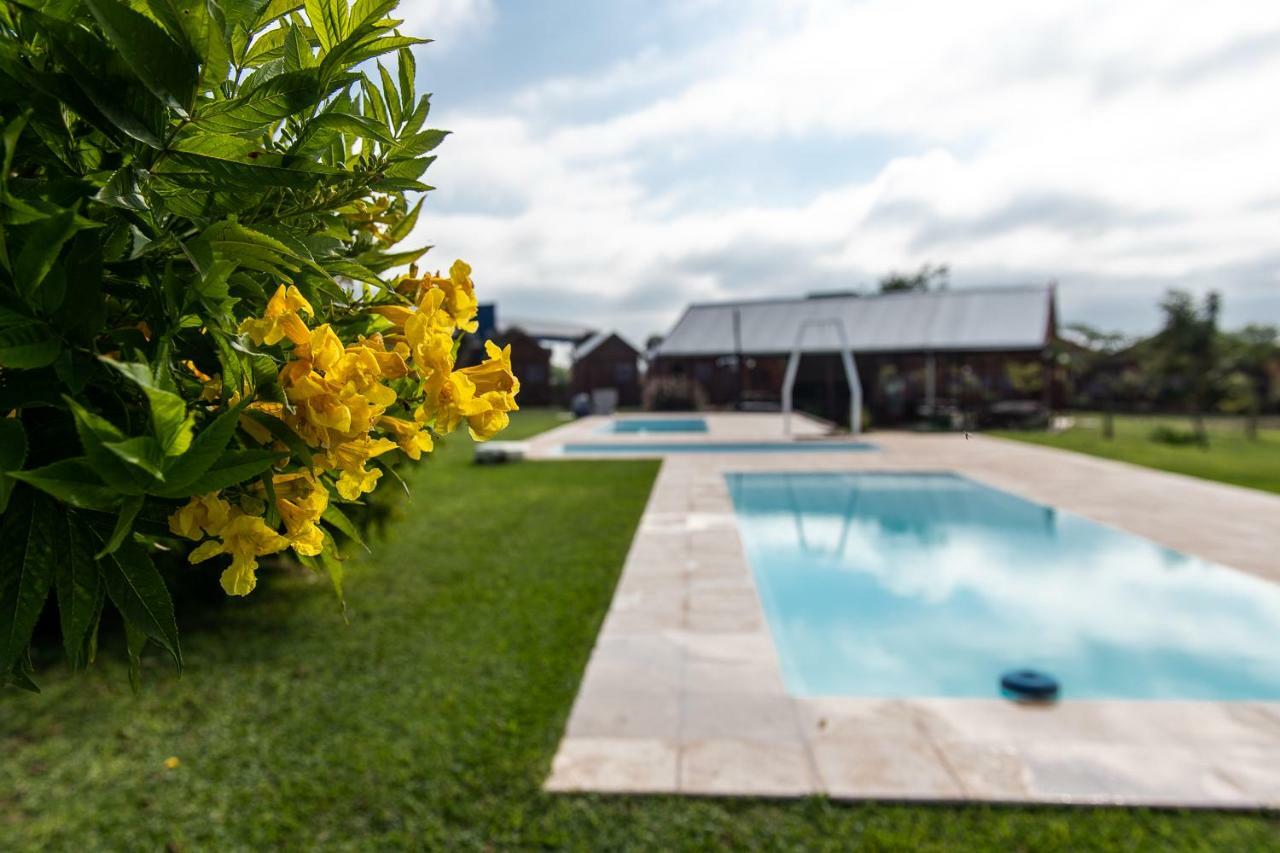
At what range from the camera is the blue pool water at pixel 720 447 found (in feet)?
54.2

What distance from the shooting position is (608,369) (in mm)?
34500

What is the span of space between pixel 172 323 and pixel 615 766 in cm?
343

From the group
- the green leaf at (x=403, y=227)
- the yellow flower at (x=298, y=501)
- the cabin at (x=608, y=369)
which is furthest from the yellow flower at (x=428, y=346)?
the cabin at (x=608, y=369)

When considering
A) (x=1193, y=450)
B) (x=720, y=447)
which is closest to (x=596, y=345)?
(x=720, y=447)

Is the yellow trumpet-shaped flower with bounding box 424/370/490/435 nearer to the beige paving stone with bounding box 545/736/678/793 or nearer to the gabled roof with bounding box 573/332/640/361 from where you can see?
the beige paving stone with bounding box 545/736/678/793

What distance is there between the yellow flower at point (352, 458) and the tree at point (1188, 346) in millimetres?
27413

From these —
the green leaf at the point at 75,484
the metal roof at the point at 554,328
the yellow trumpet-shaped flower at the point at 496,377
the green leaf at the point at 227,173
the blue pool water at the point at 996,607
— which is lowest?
the blue pool water at the point at 996,607

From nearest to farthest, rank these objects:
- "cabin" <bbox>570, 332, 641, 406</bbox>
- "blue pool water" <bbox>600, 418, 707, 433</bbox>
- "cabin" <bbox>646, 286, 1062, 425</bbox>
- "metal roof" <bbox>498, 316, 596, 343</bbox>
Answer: "blue pool water" <bbox>600, 418, 707, 433</bbox>, "cabin" <bbox>646, 286, 1062, 425</bbox>, "cabin" <bbox>570, 332, 641, 406</bbox>, "metal roof" <bbox>498, 316, 596, 343</bbox>

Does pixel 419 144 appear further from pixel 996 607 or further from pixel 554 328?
pixel 554 328

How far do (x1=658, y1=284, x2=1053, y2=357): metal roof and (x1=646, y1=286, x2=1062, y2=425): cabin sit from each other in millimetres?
41

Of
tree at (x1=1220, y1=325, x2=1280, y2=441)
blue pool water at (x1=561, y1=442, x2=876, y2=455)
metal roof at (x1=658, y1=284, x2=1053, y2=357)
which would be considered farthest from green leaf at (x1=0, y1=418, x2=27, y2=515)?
tree at (x1=1220, y1=325, x2=1280, y2=441)

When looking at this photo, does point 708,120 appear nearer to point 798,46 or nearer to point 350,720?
point 798,46

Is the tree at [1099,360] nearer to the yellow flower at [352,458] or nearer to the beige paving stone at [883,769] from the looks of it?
the beige paving stone at [883,769]

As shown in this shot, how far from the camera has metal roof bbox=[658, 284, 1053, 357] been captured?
81.7ft
